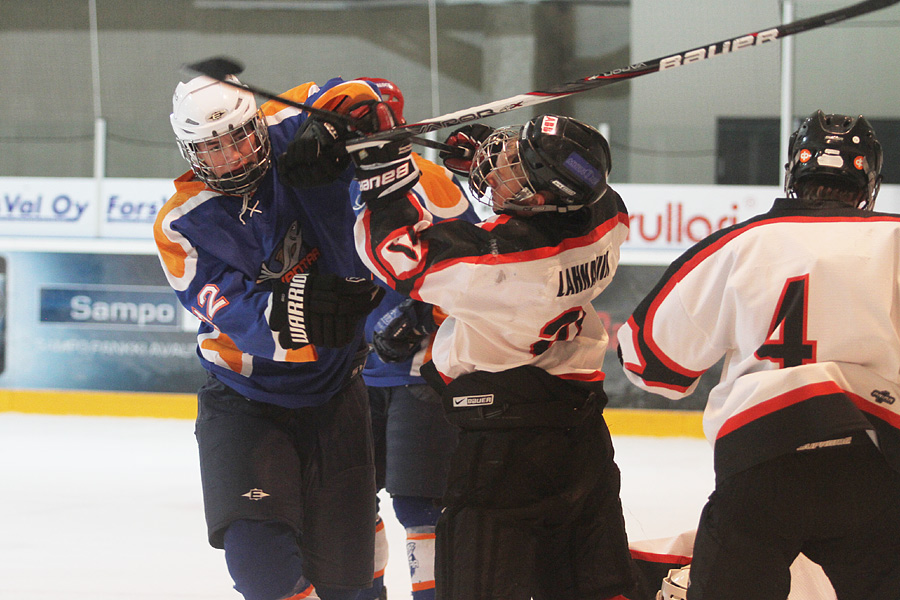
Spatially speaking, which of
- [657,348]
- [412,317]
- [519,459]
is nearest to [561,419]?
[519,459]

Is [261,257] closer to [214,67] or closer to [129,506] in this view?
[214,67]

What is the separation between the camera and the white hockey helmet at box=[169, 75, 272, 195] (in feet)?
5.58

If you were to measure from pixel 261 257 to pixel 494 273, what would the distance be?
565 millimetres

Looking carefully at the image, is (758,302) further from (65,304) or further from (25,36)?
(25,36)

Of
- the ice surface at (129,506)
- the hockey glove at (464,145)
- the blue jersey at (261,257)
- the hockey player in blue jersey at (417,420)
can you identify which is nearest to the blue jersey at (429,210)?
the hockey player in blue jersey at (417,420)

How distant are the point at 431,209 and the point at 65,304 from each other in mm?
3744

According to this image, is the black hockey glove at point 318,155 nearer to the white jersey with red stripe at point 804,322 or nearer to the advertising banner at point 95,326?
the white jersey with red stripe at point 804,322

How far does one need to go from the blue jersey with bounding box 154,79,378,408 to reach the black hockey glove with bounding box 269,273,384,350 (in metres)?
0.03

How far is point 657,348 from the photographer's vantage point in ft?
4.83

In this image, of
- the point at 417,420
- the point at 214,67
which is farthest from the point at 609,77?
the point at 417,420

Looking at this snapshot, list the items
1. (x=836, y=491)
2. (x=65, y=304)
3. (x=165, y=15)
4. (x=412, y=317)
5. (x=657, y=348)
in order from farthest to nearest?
(x=165, y=15)
(x=65, y=304)
(x=412, y=317)
(x=657, y=348)
(x=836, y=491)

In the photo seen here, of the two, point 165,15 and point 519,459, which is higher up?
point 165,15

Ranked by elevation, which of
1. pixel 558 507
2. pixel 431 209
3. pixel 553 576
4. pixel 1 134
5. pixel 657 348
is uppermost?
pixel 1 134

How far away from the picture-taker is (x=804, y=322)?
1.28 m
